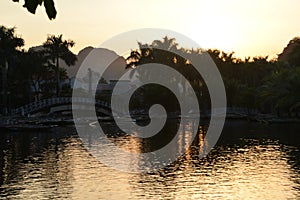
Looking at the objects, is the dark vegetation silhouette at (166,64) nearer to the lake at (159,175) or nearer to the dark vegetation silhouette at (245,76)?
the dark vegetation silhouette at (245,76)

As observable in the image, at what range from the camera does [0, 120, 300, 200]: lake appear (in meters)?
25.7

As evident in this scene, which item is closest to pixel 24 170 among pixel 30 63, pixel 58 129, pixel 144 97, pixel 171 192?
pixel 171 192

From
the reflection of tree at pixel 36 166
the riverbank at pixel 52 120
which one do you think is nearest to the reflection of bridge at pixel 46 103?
the riverbank at pixel 52 120

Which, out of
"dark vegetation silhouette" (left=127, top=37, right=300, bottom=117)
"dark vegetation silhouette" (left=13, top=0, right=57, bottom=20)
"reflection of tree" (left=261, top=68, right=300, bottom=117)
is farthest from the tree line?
"dark vegetation silhouette" (left=13, top=0, right=57, bottom=20)

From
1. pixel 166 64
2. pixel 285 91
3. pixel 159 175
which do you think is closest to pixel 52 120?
pixel 166 64

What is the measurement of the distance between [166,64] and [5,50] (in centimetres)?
4156

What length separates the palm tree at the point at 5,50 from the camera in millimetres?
76875

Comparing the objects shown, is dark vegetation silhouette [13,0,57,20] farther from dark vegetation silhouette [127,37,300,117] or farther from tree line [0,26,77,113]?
dark vegetation silhouette [127,37,300,117]

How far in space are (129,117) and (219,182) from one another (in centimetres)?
6176

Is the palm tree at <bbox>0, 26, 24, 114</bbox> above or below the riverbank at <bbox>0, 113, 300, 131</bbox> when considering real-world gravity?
above

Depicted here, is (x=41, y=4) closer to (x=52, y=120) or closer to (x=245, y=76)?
(x=52, y=120)

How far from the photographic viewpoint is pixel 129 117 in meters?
90.0

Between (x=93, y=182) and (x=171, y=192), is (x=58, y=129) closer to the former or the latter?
(x=93, y=182)

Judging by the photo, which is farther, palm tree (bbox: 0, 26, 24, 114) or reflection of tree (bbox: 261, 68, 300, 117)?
reflection of tree (bbox: 261, 68, 300, 117)
